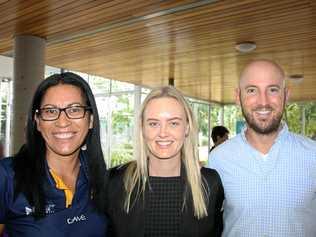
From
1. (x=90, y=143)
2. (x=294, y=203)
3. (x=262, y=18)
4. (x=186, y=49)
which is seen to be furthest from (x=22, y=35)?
(x=294, y=203)

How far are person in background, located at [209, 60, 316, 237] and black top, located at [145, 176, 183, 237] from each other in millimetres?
370

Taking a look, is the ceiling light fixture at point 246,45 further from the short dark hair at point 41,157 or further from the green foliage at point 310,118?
the green foliage at point 310,118

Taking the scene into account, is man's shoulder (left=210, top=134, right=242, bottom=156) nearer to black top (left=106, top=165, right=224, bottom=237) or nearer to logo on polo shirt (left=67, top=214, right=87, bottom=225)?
black top (left=106, top=165, right=224, bottom=237)

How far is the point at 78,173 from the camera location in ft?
7.45

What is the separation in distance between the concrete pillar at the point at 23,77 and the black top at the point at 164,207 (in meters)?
4.42

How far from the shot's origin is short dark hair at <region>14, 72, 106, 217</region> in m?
1.95

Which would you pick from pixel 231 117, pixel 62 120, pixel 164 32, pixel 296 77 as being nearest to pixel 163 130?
pixel 62 120

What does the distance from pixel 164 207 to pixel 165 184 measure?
0.44ft

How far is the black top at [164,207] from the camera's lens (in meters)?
2.27

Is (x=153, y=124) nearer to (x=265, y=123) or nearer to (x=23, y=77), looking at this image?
(x=265, y=123)

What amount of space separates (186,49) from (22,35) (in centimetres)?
290

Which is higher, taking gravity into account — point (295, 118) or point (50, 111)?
point (295, 118)

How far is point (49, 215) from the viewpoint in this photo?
196 centimetres

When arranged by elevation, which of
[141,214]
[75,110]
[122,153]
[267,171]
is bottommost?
[122,153]
